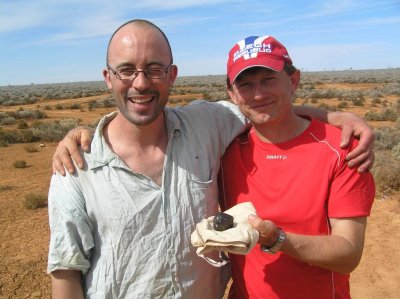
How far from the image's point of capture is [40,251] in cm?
717

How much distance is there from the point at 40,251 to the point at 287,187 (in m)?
6.00

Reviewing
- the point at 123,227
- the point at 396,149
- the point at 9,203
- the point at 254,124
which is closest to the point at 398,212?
the point at 396,149

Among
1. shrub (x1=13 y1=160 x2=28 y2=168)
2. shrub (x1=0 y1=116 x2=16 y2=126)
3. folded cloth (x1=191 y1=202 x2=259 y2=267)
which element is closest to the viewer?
folded cloth (x1=191 y1=202 x2=259 y2=267)

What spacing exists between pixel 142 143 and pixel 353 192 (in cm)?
125

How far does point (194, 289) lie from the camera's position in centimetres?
246

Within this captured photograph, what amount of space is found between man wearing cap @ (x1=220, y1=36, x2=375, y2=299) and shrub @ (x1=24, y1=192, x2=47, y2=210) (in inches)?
303

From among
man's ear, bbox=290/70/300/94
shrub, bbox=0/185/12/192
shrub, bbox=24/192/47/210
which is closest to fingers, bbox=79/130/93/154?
man's ear, bbox=290/70/300/94

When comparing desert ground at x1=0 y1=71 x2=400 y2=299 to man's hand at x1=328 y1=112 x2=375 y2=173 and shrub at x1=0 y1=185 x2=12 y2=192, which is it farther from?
man's hand at x1=328 y1=112 x2=375 y2=173

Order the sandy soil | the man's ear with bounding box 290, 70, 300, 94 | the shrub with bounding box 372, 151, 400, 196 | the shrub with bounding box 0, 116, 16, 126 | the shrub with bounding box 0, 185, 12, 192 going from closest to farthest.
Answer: the man's ear with bounding box 290, 70, 300, 94 → the sandy soil → the shrub with bounding box 372, 151, 400, 196 → the shrub with bounding box 0, 185, 12, 192 → the shrub with bounding box 0, 116, 16, 126

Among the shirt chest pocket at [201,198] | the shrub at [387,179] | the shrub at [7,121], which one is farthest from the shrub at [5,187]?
the shrub at [7,121]

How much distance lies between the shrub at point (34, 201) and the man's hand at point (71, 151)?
295 inches

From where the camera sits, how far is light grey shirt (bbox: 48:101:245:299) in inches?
89.2

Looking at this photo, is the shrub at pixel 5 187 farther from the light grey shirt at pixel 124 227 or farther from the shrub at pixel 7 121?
the shrub at pixel 7 121

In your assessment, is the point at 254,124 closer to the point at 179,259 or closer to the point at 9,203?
the point at 179,259
